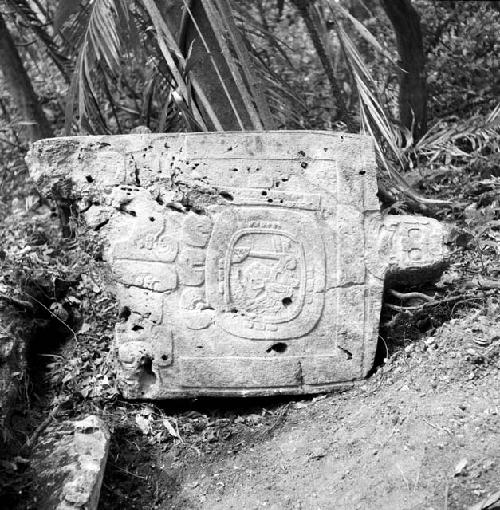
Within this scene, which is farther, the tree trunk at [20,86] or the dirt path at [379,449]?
the tree trunk at [20,86]

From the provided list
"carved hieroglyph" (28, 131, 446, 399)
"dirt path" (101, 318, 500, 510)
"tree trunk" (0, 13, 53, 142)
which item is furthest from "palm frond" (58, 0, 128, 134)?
"dirt path" (101, 318, 500, 510)

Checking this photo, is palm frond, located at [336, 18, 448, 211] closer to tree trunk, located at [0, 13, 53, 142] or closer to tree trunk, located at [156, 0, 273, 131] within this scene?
tree trunk, located at [156, 0, 273, 131]

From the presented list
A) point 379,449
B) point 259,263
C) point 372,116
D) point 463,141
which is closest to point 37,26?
point 372,116

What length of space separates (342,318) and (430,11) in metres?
3.44

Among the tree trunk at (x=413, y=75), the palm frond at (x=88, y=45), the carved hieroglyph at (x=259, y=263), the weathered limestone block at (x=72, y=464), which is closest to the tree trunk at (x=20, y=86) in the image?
the palm frond at (x=88, y=45)

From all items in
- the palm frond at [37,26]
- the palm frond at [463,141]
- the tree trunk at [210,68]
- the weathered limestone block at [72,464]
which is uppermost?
the palm frond at [37,26]

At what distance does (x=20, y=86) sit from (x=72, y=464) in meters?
2.76

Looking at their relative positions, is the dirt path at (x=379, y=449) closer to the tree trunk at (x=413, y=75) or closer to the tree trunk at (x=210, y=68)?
the tree trunk at (x=210, y=68)

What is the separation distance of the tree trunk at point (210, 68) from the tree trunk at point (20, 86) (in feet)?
4.26

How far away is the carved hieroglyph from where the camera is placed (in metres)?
3.61

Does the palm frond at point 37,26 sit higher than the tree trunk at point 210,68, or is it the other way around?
the palm frond at point 37,26

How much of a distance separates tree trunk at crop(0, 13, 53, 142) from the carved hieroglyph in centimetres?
187

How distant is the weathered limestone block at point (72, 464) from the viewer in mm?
3016

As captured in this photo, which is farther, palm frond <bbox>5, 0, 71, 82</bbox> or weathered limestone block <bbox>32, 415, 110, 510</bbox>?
palm frond <bbox>5, 0, 71, 82</bbox>
